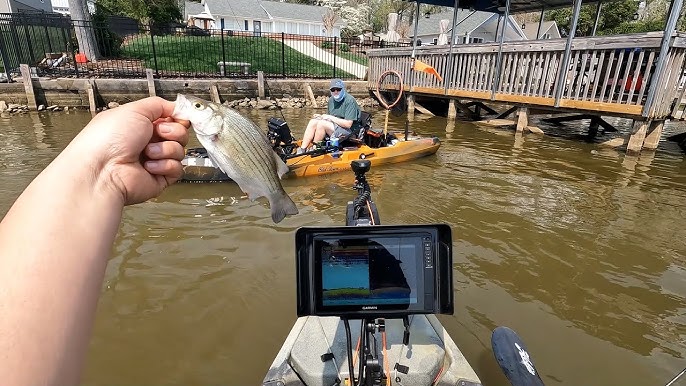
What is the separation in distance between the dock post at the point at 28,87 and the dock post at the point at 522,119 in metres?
17.8

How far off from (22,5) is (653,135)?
40.2 m

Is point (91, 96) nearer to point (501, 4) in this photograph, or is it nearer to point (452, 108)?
point (452, 108)

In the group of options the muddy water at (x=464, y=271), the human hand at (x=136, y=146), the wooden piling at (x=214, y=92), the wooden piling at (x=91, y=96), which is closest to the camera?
the human hand at (x=136, y=146)

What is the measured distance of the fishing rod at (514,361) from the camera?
230 cm

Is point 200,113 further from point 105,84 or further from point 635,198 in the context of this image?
point 105,84

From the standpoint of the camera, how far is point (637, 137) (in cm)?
1105

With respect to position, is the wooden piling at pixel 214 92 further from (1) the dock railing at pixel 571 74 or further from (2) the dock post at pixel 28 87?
(1) the dock railing at pixel 571 74

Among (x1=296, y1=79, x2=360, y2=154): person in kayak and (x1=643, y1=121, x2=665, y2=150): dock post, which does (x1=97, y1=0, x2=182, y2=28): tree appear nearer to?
(x1=296, y1=79, x2=360, y2=154): person in kayak

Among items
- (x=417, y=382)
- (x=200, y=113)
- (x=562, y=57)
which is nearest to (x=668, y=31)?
(x=562, y=57)

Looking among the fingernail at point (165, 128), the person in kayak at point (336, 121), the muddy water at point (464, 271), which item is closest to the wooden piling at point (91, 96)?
the muddy water at point (464, 271)

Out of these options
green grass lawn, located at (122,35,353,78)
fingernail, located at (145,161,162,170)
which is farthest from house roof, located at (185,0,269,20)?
fingernail, located at (145,161,162,170)

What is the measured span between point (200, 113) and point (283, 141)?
6.46m

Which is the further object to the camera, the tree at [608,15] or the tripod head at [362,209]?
the tree at [608,15]

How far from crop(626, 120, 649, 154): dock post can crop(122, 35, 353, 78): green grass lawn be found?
16043 millimetres
